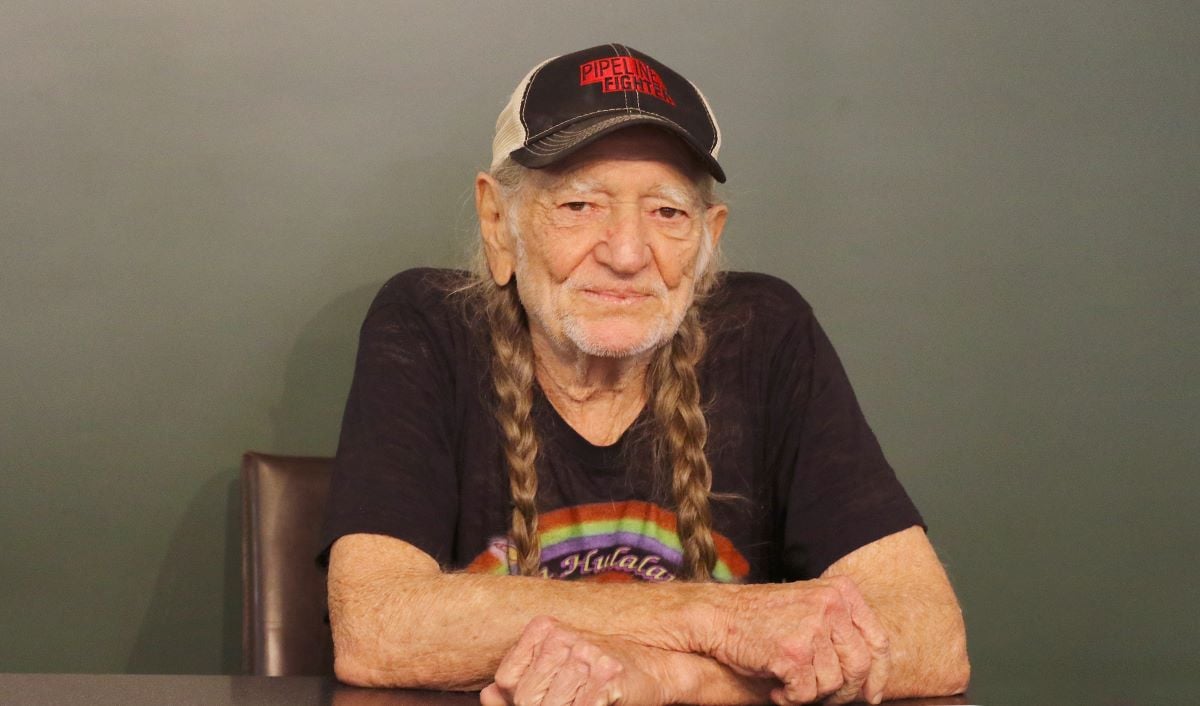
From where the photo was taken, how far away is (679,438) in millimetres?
1870

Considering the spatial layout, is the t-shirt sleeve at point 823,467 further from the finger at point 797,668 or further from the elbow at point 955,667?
the finger at point 797,668

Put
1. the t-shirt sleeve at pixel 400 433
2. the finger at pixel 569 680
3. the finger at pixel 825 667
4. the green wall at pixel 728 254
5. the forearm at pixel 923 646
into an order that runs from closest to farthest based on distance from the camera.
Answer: the finger at pixel 569 680
the finger at pixel 825 667
the forearm at pixel 923 646
the t-shirt sleeve at pixel 400 433
the green wall at pixel 728 254

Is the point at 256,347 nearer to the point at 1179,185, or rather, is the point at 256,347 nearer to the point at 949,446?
the point at 949,446

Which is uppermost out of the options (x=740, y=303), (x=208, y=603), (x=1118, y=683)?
(x=740, y=303)

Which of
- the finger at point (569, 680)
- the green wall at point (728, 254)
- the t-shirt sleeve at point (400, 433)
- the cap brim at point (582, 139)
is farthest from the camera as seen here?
the green wall at point (728, 254)

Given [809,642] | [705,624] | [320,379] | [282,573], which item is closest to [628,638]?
[705,624]

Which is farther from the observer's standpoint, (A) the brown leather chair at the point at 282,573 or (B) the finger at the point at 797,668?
(A) the brown leather chair at the point at 282,573

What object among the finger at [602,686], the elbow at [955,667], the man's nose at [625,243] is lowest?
the elbow at [955,667]

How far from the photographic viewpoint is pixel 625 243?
177 cm

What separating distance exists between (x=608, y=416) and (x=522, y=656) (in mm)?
633

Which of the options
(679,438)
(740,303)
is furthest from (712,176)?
(679,438)

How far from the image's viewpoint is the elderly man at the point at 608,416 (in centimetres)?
162

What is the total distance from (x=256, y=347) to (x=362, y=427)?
2.15 ft

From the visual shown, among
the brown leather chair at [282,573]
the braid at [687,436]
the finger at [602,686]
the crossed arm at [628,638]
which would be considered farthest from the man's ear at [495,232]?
the finger at [602,686]
